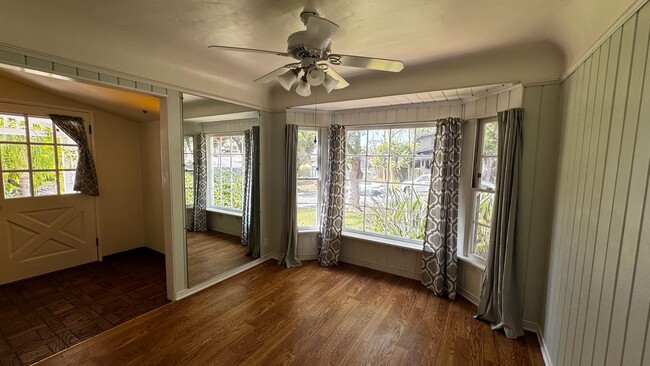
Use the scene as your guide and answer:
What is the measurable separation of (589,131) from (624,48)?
0.47 metres

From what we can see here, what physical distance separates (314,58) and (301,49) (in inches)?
4.4

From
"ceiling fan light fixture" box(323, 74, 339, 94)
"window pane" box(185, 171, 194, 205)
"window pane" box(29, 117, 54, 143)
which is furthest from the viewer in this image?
"window pane" box(29, 117, 54, 143)

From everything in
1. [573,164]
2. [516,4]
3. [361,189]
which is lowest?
[361,189]

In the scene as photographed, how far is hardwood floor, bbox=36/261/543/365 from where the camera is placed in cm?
194

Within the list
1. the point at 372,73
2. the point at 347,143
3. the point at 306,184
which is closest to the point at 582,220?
the point at 372,73

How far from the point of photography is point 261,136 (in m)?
3.59

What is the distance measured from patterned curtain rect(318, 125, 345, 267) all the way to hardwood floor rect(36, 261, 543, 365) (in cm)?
64

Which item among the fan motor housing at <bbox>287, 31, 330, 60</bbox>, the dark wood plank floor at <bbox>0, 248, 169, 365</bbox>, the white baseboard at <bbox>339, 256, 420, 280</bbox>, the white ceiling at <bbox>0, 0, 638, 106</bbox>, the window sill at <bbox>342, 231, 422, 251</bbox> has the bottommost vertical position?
the dark wood plank floor at <bbox>0, 248, 169, 365</bbox>

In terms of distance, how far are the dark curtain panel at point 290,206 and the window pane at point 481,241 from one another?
2248 mm

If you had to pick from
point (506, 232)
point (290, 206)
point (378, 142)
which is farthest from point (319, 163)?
point (506, 232)

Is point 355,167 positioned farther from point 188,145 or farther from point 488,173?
point 188,145

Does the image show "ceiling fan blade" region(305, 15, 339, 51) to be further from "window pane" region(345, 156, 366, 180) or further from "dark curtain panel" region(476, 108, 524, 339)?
"window pane" region(345, 156, 366, 180)

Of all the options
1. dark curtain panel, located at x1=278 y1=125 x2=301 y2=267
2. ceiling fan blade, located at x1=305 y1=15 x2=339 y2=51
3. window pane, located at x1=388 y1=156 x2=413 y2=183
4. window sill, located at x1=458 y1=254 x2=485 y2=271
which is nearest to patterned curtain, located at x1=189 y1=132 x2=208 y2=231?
dark curtain panel, located at x1=278 y1=125 x2=301 y2=267

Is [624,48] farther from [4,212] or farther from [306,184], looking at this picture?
[4,212]
